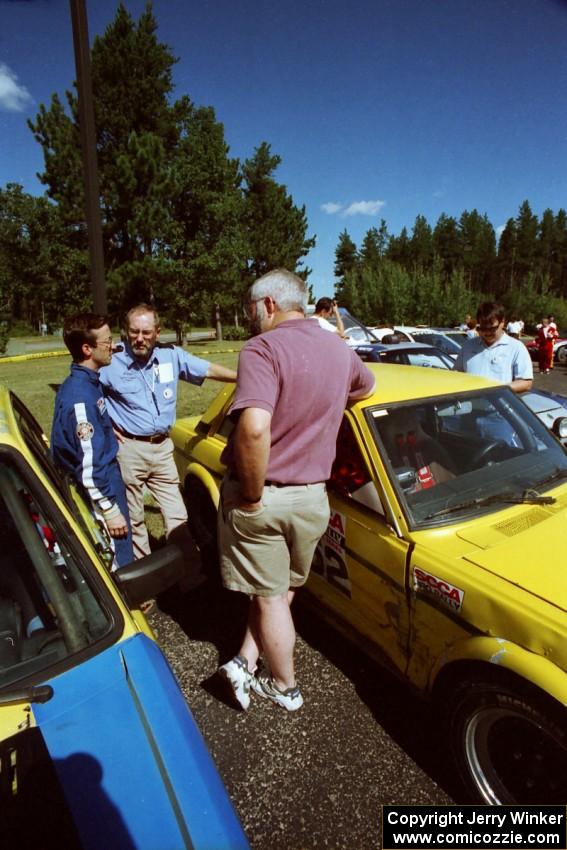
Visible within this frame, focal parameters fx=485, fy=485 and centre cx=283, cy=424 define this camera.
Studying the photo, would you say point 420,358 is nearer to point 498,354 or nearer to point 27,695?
point 498,354

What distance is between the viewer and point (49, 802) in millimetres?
1031

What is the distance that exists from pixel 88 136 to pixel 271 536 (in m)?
4.38

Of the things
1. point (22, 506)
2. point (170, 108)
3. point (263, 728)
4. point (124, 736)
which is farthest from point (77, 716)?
point (170, 108)

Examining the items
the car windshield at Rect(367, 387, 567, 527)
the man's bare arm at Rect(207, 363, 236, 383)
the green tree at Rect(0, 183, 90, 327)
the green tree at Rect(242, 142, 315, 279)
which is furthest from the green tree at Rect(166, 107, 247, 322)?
the car windshield at Rect(367, 387, 567, 527)

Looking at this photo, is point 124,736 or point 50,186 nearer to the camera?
Result: point 124,736

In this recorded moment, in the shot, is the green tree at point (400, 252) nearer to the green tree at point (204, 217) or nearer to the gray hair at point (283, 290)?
the green tree at point (204, 217)

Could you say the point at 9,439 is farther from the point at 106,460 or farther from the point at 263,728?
the point at 263,728

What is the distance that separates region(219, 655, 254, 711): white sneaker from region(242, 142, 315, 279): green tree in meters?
35.6

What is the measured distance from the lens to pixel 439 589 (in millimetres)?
1881

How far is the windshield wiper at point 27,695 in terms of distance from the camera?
1.20 meters

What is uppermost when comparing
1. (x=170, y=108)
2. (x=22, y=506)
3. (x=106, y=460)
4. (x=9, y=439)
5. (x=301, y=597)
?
(x=170, y=108)

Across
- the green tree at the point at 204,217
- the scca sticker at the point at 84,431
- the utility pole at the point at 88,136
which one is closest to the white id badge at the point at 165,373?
the scca sticker at the point at 84,431

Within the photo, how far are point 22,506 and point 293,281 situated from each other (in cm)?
138

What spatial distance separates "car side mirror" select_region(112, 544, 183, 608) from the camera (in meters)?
1.64
